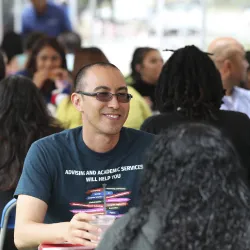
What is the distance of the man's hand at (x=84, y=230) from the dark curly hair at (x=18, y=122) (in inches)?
63.1

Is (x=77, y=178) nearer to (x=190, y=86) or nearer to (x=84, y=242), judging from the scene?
(x=84, y=242)

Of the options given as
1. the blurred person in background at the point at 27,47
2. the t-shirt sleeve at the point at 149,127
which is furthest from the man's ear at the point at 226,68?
the blurred person in background at the point at 27,47

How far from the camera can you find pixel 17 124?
4.22m

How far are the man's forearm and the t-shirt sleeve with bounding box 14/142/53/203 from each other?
0.50ft

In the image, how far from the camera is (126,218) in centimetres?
206

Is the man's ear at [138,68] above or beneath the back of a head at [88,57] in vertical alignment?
beneath

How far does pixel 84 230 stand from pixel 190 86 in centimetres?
172

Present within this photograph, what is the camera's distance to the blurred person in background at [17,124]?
4082 mm

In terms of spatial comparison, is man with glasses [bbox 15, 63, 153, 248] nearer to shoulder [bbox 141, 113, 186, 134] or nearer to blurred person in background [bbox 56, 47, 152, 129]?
Result: shoulder [bbox 141, 113, 186, 134]

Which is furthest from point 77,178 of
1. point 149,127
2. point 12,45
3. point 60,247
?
point 12,45

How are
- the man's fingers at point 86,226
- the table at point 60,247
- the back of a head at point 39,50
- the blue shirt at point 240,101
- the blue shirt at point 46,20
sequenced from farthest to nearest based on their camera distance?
1. the blue shirt at point 46,20
2. the back of a head at point 39,50
3. the blue shirt at point 240,101
4. the table at point 60,247
5. the man's fingers at point 86,226

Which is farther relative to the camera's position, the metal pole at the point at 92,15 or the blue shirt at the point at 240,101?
the metal pole at the point at 92,15

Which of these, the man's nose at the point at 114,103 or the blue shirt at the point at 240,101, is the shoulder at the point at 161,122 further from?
the blue shirt at the point at 240,101

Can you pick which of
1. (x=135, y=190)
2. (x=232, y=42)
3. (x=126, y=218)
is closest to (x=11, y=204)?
(x=135, y=190)
